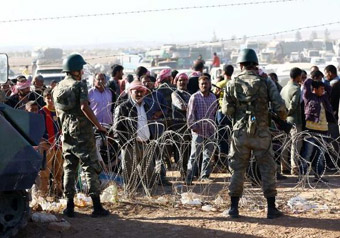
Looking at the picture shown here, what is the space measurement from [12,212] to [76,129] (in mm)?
1517

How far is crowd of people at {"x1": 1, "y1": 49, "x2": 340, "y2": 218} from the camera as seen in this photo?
29.1 ft

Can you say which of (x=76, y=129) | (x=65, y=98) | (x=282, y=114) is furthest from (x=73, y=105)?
(x=282, y=114)

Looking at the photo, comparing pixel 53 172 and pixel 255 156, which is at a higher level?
pixel 255 156

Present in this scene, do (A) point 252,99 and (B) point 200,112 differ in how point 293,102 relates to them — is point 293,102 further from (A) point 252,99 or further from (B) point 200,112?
(A) point 252,99

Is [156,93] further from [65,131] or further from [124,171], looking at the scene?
[65,131]

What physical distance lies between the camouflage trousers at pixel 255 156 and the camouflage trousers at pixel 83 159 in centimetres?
159

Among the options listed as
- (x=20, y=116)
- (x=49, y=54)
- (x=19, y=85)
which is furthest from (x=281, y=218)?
(x=49, y=54)

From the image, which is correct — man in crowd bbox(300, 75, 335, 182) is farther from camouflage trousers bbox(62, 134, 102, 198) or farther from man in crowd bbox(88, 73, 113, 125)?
camouflage trousers bbox(62, 134, 102, 198)

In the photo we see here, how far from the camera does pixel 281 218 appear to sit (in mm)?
8977

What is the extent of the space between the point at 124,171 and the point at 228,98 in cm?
244

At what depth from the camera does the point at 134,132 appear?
10.8 meters

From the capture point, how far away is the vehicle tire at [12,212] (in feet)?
25.4

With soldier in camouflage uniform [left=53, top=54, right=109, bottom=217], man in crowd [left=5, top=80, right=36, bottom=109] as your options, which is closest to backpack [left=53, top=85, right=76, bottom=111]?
soldier in camouflage uniform [left=53, top=54, right=109, bottom=217]

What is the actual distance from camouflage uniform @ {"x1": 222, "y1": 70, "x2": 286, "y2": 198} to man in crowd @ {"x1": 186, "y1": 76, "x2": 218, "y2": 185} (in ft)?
8.28
